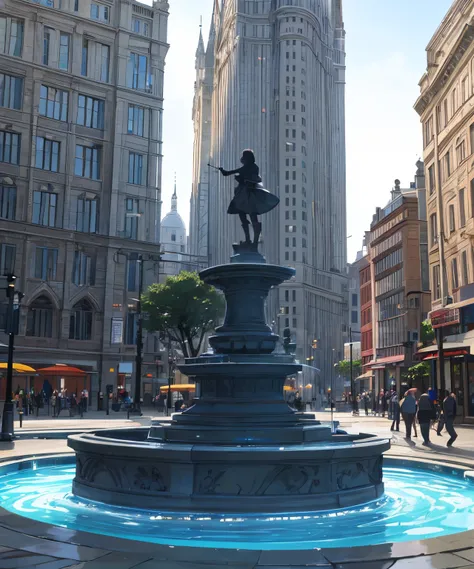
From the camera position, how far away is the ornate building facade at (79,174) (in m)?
54.6

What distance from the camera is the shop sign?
35.3 meters

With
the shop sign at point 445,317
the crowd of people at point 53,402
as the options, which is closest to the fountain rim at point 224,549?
the shop sign at point 445,317

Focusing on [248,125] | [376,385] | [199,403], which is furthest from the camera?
[248,125]

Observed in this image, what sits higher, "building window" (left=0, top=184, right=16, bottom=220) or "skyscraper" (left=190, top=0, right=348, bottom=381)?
"skyscraper" (left=190, top=0, right=348, bottom=381)

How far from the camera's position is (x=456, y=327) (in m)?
36.5

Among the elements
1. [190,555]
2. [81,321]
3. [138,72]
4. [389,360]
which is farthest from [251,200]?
[138,72]

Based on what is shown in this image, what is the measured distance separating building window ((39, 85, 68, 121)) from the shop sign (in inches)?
1483

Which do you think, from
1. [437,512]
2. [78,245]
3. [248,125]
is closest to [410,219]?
[78,245]

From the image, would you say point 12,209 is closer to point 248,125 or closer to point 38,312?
point 38,312

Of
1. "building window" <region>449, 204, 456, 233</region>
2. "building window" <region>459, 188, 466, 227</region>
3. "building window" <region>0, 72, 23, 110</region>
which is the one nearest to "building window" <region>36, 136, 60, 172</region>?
"building window" <region>0, 72, 23, 110</region>

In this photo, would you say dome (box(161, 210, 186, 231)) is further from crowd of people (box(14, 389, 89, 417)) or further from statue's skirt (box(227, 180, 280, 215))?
statue's skirt (box(227, 180, 280, 215))

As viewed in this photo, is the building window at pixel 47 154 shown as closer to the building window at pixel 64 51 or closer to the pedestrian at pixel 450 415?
the building window at pixel 64 51

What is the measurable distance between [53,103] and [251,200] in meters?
48.8

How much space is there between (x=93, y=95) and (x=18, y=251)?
16570mm
